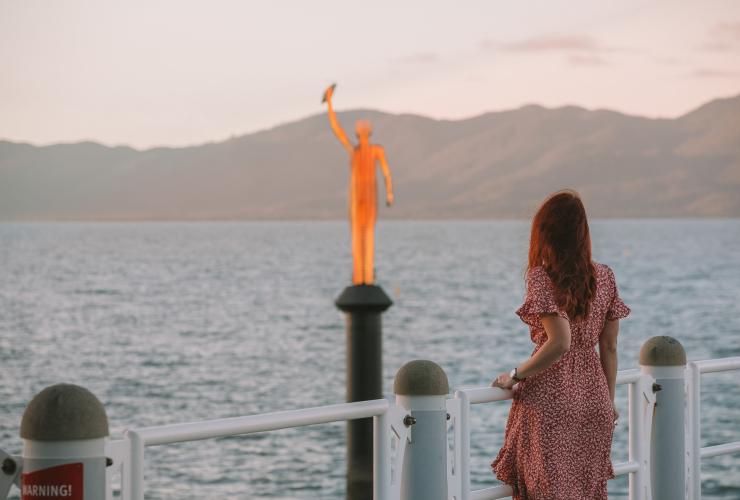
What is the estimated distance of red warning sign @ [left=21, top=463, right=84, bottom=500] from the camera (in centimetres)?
364

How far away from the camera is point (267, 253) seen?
147 m

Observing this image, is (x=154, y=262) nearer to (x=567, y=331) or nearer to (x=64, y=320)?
(x=64, y=320)

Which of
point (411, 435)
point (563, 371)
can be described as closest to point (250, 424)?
point (411, 435)

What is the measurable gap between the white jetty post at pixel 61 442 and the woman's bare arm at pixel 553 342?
163cm

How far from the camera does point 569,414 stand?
4.60 meters

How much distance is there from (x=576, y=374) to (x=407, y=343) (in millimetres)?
43824

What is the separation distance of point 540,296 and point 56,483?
183 centimetres

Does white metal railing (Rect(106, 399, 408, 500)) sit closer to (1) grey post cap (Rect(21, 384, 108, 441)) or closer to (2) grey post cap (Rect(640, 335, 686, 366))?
(1) grey post cap (Rect(21, 384, 108, 441))

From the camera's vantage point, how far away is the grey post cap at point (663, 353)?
5.89 metres

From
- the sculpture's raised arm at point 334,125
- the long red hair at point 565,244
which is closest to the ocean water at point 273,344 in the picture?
the long red hair at point 565,244

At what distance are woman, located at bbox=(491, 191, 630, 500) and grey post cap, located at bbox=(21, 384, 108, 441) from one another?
65.9 inches

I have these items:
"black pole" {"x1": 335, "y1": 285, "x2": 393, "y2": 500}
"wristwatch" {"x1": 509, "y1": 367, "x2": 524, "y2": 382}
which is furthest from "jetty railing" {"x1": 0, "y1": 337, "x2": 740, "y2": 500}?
"black pole" {"x1": 335, "y1": 285, "x2": 393, "y2": 500}

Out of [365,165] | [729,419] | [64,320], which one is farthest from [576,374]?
[64,320]

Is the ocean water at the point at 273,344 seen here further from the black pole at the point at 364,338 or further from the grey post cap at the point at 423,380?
the black pole at the point at 364,338
